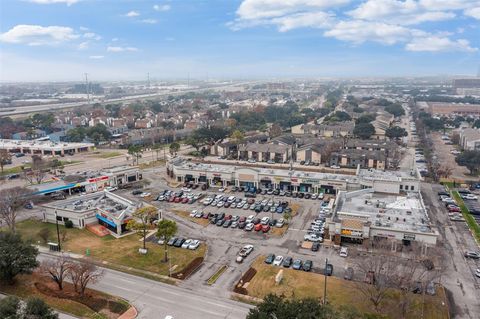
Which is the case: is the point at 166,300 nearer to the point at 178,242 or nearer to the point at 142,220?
the point at 178,242

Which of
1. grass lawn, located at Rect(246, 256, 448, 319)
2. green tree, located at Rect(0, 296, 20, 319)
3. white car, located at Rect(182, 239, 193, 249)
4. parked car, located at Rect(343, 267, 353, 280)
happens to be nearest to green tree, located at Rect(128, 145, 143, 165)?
white car, located at Rect(182, 239, 193, 249)

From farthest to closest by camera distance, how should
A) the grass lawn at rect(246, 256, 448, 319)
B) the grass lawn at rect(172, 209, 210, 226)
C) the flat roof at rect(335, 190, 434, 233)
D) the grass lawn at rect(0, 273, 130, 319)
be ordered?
the grass lawn at rect(172, 209, 210, 226) < the flat roof at rect(335, 190, 434, 233) < the grass lawn at rect(246, 256, 448, 319) < the grass lawn at rect(0, 273, 130, 319)

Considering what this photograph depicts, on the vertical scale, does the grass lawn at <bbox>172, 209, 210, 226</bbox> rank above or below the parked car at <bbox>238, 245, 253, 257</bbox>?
above

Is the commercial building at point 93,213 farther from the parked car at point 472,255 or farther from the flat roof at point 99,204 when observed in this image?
the parked car at point 472,255

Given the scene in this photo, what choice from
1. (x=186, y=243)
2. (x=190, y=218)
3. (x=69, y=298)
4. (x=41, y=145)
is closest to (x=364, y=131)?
(x=190, y=218)

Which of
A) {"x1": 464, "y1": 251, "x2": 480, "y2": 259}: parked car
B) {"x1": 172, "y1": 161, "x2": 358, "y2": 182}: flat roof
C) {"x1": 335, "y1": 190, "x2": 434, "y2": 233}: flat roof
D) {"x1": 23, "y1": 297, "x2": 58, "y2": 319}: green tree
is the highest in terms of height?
{"x1": 172, "y1": 161, "x2": 358, "y2": 182}: flat roof

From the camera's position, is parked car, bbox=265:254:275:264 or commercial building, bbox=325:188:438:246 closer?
parked car, bbox=265:254:275:264

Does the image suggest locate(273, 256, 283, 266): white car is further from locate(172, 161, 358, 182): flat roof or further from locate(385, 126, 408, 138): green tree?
locate(385, 126, 408, 138): green tree

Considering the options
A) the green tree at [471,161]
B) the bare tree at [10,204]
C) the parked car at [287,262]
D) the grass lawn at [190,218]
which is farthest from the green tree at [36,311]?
the green tree at [471,161]
